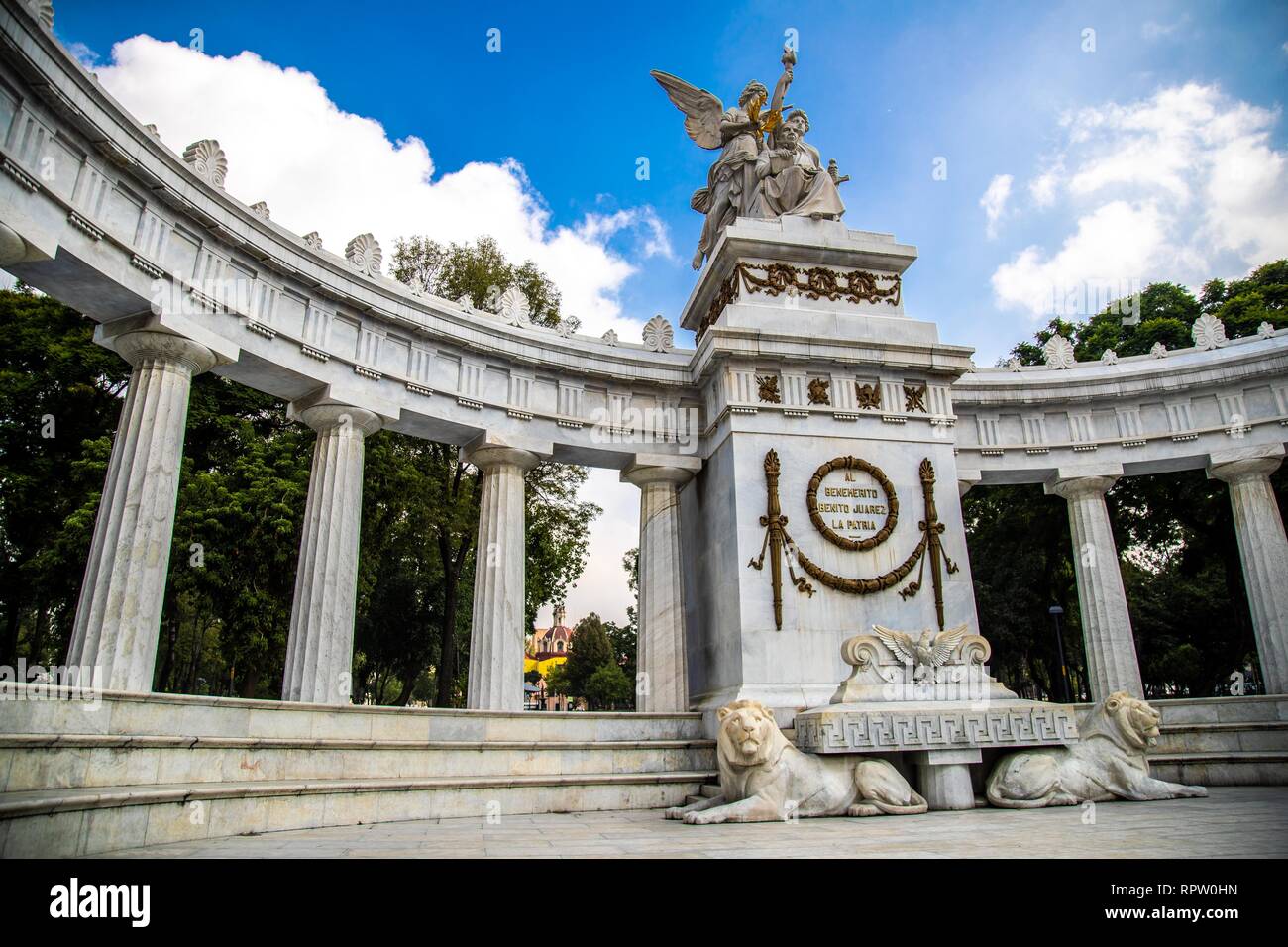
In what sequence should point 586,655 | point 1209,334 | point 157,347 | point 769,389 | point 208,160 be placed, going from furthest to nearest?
point 586,655, point 1209,334, point 769,389, point 208,160, point 157,347

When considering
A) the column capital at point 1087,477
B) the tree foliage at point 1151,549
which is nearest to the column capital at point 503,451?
the column capital at point 1087,477

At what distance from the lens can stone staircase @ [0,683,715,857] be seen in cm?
997

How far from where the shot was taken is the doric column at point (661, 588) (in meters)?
23.0

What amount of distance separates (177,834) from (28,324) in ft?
101

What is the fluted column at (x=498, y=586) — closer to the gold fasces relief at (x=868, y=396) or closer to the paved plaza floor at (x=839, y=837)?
the paved plaza floor at (x=839, y=837)

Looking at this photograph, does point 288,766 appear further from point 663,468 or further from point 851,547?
point 851,547

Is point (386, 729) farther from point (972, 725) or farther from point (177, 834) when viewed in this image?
point (972, 725)

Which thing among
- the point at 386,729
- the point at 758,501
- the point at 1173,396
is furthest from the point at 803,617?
the point at 1173,396

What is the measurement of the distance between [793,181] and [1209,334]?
15061 mm

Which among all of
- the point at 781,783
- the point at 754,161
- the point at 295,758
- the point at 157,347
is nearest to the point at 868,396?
the point at 754,161

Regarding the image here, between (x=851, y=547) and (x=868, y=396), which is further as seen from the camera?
(x=868, y=396)

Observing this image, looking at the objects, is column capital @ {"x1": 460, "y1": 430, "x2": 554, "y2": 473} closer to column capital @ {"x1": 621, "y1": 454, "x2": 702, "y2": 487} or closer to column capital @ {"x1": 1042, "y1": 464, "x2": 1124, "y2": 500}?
column capital @ {"x1": 621, "y1": 454, "x2": 702, "y2": 487}

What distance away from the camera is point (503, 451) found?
2381cm
